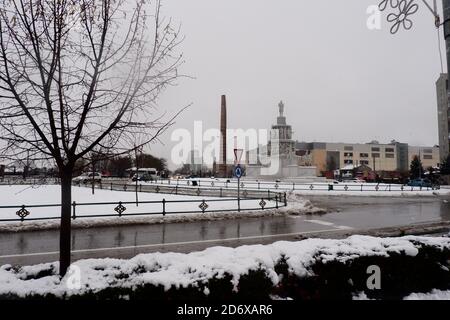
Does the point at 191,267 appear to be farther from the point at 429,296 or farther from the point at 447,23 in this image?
the point at 447,23

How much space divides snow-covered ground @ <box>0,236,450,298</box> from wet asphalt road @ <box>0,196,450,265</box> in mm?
4946

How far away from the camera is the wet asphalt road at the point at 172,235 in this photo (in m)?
11.3

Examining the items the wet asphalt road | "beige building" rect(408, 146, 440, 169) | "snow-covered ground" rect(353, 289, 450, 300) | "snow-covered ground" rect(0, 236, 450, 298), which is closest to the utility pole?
"snow-covered ground" rect(0, 236, 450, 298)

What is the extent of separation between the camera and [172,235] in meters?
14.2

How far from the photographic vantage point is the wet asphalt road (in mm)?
11266

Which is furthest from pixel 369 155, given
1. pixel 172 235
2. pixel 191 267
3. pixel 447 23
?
pixel 191 267

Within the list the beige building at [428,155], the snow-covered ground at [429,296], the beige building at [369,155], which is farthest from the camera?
the beige building at [428,155]

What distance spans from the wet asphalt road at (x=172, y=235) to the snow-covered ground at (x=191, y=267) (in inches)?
195

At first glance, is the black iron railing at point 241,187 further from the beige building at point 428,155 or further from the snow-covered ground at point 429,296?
the beige building at point 428,155

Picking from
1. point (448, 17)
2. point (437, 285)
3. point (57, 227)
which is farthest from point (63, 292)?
point (57, 227)

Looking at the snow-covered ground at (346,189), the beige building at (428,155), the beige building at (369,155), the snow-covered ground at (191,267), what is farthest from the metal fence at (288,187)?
the beige building at (428,155)

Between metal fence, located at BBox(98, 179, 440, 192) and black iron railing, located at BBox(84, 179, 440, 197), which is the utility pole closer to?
black iron railing, located at BBox(84, 179, 440, 197)

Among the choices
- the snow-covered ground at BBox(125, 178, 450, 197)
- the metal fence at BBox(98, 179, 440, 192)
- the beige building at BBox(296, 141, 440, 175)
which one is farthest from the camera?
the beige building at BBox(296, 141, 440, 175)

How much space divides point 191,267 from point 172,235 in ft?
28.8
